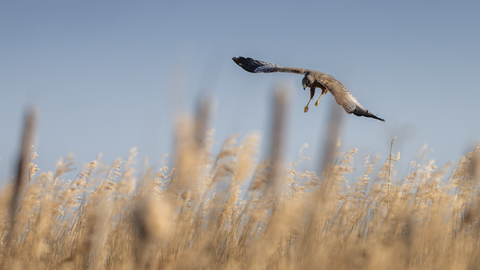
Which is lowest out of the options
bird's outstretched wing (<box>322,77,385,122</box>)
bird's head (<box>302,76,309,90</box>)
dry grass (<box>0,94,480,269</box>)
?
dry grass (<box>0,94,480,269</box>)

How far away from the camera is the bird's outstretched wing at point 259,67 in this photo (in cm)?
615

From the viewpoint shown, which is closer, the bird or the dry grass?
the dry grass

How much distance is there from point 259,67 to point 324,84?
1584mm

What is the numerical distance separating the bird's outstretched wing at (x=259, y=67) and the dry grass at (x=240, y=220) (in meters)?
2.43

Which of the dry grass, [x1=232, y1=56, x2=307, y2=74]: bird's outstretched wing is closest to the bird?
[x1=232, y1=56, x2=307, y2=74]: bird's outstretched wing

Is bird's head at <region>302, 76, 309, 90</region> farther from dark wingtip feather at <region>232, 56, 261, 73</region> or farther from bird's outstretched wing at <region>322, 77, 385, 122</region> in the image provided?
dark wingtip feather at <region>232, 56, 261, 73</region>

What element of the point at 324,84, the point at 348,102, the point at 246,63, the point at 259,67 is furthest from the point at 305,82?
the point at 246,63

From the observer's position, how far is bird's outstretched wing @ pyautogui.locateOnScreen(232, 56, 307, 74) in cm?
615

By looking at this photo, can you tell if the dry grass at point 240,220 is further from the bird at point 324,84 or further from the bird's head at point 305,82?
the bird's head at point 305,82

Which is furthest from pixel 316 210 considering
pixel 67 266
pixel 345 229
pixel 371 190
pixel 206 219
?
pixel 67 266

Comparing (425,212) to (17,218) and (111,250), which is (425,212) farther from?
(17,218)

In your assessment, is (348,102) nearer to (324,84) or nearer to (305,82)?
(324,84)

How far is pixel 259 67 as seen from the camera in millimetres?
6539

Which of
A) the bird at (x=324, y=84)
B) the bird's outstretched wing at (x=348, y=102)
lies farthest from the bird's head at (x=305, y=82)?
the bird's outstretched wing at (x=348, y=102)
